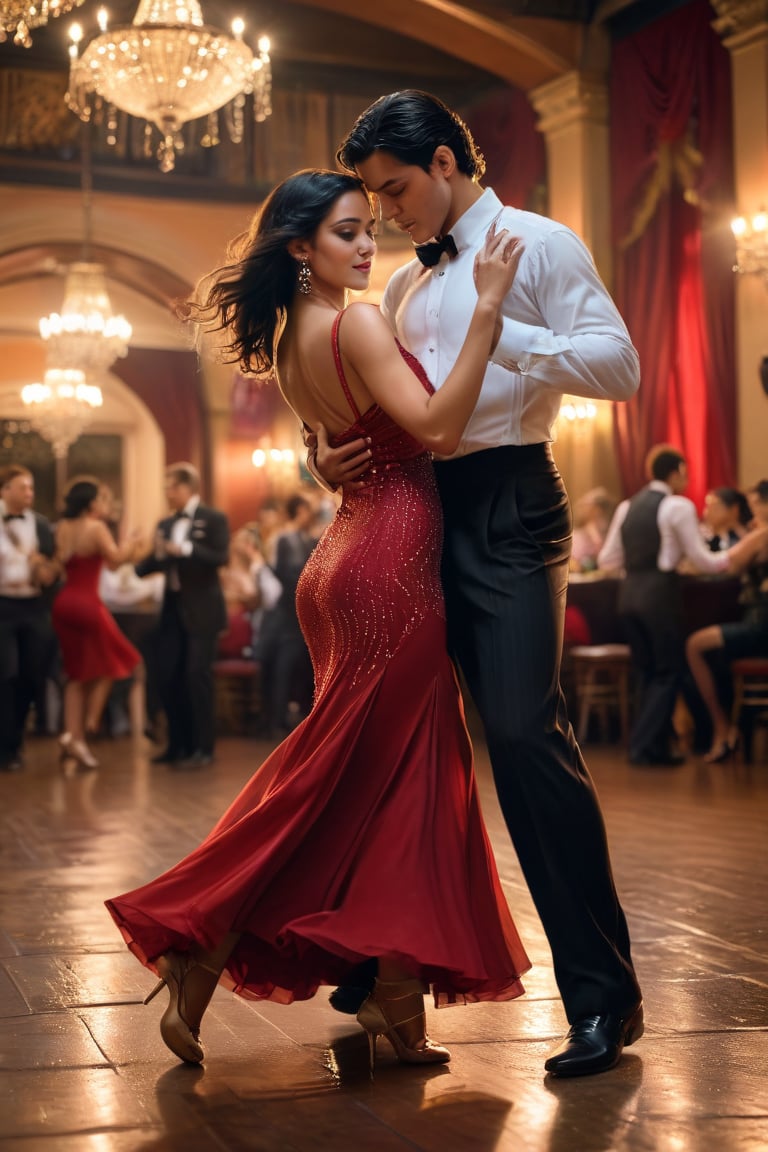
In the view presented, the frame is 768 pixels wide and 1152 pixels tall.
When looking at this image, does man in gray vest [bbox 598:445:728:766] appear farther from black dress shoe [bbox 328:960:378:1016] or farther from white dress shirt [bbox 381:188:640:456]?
white dress shirt [bbox 381:188:640:456]

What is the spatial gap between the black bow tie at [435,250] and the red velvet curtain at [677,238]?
23.3ft

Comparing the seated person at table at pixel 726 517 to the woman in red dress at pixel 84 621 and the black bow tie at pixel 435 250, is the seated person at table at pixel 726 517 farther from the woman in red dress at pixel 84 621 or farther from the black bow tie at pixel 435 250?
the black bow tie at pixel 435 250

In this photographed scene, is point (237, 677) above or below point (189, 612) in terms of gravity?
below

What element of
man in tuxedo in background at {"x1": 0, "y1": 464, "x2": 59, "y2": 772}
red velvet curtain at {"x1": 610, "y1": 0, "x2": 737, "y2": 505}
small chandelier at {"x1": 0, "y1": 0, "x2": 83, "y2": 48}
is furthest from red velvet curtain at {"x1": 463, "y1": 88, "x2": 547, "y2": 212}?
small chandelier at {"x1": 0, "y1": 0, "x2": 83, "y2": 48}

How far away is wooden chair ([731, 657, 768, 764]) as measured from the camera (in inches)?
269

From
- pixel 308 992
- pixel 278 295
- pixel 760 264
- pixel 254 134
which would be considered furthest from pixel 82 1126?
pixel 254 134

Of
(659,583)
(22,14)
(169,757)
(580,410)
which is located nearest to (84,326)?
(580,410)

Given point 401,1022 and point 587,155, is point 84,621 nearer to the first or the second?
point 587,155

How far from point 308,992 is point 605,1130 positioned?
564 millimetres

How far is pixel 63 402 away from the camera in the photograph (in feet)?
45.5

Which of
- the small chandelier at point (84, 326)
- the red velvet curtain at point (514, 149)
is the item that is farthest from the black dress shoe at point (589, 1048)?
the small chandelier at point (84, 326)

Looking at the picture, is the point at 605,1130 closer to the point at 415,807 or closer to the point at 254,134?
the point at 415,807

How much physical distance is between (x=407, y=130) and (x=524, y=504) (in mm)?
596

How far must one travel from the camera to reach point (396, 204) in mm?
2387
